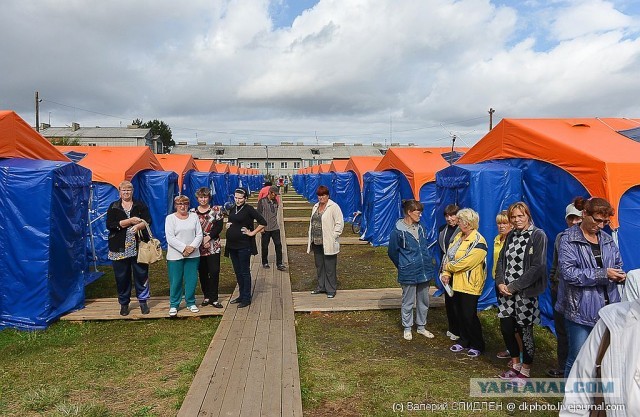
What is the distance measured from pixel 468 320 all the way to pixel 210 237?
12.2ft

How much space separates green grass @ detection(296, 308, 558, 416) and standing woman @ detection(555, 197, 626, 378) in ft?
3.34

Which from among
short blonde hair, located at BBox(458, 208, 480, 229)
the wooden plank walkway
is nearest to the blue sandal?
short blonde hair, located at BBox(458, 208, 480, 229)

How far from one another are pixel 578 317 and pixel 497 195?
141 inches

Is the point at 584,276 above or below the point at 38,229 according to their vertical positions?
below

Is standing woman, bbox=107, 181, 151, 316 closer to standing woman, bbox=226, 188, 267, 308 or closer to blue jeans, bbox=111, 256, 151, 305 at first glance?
blue jeans, bbox=111, 256, 151, 305

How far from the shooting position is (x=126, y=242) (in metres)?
5.86

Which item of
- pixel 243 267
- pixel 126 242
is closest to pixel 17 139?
pixel 126 242

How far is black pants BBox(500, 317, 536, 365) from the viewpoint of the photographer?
415 centimetres

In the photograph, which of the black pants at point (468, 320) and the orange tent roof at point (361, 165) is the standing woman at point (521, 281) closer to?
the black pants at point (468, 320)

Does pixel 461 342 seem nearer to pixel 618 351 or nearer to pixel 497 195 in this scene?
pixel 497 195

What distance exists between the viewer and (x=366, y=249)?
41.7 feet

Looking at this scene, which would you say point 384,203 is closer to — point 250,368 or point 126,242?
point 126,242

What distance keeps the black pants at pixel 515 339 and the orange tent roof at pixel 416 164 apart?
7591 millimetres

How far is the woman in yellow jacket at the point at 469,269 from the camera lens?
4.71 m
